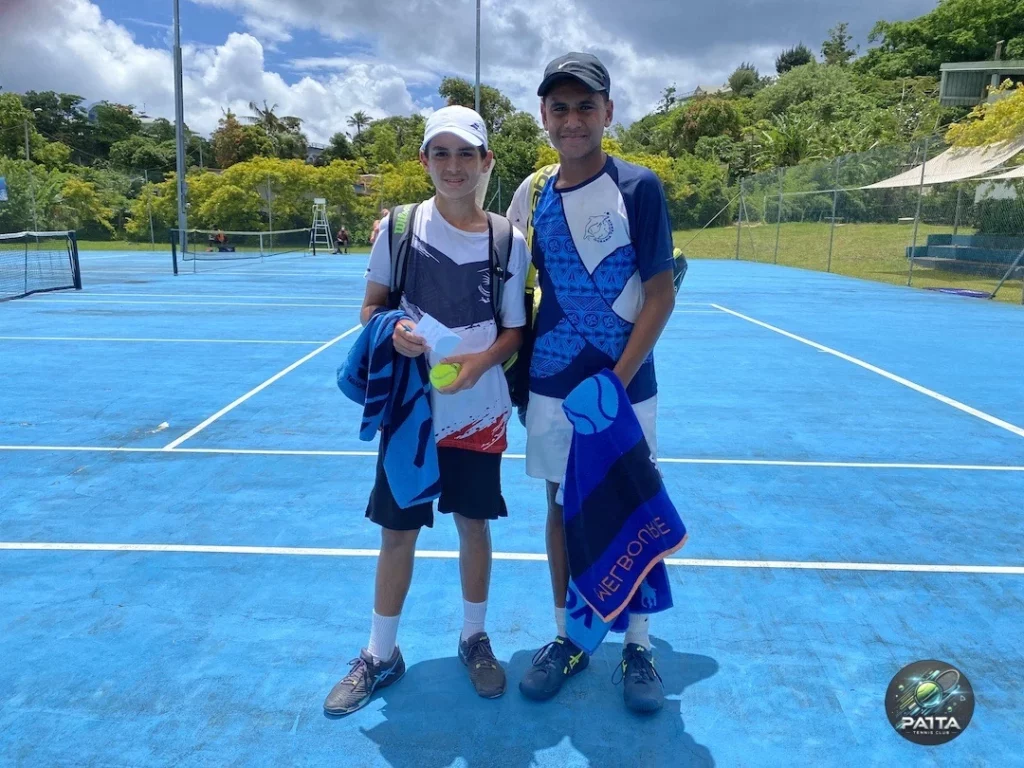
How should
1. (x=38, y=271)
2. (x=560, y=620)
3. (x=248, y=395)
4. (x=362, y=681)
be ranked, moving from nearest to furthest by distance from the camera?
(x=362, y=681), (x=560, y=620), (x=248, y=395), (x=38, y=271)

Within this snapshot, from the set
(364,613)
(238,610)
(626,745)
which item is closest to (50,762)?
(238,610)

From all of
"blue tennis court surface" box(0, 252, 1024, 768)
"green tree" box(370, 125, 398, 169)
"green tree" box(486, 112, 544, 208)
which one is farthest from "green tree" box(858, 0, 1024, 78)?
"blue tennis court surface" box(0, 252, 1024, 768)

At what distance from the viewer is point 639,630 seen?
269 cm

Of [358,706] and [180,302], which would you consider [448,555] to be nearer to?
[358,706]

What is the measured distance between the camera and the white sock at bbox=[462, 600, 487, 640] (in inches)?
109

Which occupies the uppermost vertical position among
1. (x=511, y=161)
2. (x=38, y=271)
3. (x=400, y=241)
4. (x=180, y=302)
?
(x=511, y=161)

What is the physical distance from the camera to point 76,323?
1141cm

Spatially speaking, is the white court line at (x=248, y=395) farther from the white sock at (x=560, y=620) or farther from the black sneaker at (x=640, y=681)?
the black sneaker at (x=640, y=681)

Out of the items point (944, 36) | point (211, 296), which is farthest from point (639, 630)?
point (944, 36)

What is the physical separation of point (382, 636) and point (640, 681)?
88 cm

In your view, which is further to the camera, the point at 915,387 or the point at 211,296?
the point at 211,296

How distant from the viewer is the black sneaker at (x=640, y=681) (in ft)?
8.29

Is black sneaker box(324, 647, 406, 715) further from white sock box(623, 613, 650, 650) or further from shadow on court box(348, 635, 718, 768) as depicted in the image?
white sock box(623, 613, 650, 650)

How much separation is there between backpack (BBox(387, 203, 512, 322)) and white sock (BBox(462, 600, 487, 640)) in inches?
40.0
